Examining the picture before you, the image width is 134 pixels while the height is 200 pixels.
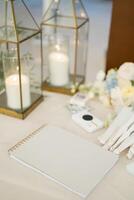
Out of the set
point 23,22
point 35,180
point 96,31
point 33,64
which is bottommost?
point 96,31

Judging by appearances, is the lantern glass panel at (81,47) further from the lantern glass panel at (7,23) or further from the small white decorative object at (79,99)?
the lantern glass panel at (7,23)

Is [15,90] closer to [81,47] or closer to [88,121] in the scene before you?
[88,121]

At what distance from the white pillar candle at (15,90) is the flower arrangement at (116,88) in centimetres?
23

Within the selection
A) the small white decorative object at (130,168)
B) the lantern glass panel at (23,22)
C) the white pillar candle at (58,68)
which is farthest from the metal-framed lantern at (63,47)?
the small white decorative object at (130,168)

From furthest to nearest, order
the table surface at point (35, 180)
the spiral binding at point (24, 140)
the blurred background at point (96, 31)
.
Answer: the blurred background at point (96, 31)
the spiral binding at point (24, 140)
the table surface at point (35, 180)

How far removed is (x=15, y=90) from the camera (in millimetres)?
863

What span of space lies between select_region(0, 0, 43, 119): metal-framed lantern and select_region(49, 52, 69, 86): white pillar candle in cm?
7

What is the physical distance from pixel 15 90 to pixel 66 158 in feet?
0.98

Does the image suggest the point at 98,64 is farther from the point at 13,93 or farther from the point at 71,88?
the point at 13,93

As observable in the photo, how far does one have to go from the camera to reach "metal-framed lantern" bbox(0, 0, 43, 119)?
0.78m

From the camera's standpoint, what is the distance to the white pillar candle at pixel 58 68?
3.39ft

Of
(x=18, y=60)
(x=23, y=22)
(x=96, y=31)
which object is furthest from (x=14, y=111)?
(x=96, y=31)

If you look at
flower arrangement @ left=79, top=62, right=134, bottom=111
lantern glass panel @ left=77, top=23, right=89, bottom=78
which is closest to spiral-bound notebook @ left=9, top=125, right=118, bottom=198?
flower arrangement @ left=79, top=62, right=134, bottom=111

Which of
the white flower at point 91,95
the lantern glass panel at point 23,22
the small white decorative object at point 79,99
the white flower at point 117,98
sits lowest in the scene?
the small white decorative object at point 79,99
